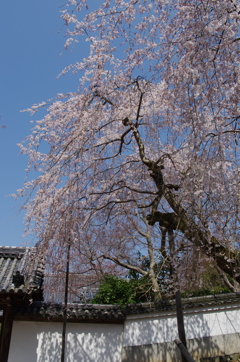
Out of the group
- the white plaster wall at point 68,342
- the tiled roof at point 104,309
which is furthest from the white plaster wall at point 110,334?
the tiled roof at point 104,309

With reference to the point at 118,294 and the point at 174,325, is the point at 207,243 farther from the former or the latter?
the point at 118,294

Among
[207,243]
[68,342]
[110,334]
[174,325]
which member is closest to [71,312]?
[68,342]

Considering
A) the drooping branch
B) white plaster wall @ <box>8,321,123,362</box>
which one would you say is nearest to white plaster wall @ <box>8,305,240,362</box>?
white plaster wall @ <box>8,321,123,362</box>

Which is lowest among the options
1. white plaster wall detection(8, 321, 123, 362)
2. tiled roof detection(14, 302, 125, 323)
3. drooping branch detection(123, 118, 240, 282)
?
white plaster wall detection(8, 321, 123, 362)

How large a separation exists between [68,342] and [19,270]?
188 centimetres

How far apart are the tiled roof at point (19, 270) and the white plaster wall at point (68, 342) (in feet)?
3.29

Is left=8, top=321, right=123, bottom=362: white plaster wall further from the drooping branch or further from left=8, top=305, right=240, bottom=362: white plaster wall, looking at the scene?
the drooping branch

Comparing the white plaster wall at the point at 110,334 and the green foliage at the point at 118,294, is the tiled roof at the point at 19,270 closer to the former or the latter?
the white plaster wall at the point at 110,334

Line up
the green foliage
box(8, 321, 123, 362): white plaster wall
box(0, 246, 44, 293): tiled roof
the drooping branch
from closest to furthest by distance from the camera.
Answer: the drooping branch → box(0, 246, 44, 293): tiled roof → box(8, 321, 123, 362): white plaster wall → the green foliage

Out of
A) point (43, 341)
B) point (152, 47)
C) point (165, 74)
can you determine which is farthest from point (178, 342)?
point (152, 47)

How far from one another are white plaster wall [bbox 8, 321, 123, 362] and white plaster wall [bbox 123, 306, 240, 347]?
343mm

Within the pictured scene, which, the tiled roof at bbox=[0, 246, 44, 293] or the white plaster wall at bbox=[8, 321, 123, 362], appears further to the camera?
the white plaster wall at bbox=[8, 321, 123, 362]

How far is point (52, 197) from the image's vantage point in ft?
21.0

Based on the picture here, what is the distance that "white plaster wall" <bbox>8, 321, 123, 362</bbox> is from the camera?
23.5 ft
